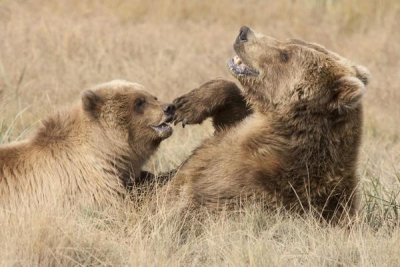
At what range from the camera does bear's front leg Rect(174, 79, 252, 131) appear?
7.37 m

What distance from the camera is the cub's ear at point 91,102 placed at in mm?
6969

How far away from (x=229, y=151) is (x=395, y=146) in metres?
3.66

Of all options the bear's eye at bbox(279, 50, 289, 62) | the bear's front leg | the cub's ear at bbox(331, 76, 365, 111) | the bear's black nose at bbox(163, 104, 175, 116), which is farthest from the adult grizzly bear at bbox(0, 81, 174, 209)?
the cub's ear at bbox(331, 76, 365, 111)

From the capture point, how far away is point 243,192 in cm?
654

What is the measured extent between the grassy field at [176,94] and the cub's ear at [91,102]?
32.3 inches

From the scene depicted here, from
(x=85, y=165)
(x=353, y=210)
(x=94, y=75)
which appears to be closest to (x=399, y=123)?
(x=94, y=75)

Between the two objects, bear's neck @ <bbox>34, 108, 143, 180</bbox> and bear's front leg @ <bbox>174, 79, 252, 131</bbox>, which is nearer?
bear's neck @ <bbox>34, 108, 143, 180</bbox>

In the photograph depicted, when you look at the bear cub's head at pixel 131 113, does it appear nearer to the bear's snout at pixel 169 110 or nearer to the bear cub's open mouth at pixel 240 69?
the bear's snout at pixel 169 110

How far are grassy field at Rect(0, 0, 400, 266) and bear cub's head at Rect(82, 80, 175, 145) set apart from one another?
750mm

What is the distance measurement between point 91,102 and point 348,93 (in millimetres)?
1905

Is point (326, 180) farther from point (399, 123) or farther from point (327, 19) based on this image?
point (327, 19)

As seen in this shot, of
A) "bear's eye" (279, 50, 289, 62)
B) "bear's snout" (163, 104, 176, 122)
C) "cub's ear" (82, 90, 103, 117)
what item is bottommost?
"bear's snout" (163, 104, 176, 122)

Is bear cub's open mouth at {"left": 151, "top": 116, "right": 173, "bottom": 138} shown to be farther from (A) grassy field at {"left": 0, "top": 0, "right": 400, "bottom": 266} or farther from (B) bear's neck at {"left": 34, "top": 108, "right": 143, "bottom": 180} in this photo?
(A) grassy field at {"left": 0, "top": 0, "right": 400, "bottom": 266}

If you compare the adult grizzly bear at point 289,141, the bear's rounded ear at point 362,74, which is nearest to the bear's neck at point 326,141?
the adult grizzly bear at point 289,141
